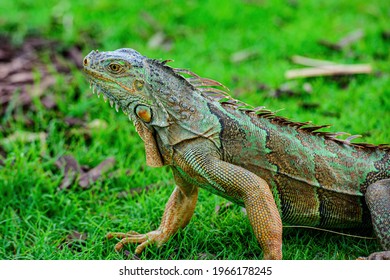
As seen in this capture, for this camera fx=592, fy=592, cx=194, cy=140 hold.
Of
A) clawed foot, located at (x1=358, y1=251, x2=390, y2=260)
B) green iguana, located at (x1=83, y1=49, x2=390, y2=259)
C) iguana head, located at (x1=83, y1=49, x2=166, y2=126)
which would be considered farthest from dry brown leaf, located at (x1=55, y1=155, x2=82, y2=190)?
clawed foot, located at (x1=358, y1=251, x2=390, y2=260)

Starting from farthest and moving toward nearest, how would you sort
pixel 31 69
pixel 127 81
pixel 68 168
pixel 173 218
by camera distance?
pixel 31 69, pixel 68 168, pixel 173 218, pixel 127 81

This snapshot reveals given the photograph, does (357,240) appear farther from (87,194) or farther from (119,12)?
(119,12)

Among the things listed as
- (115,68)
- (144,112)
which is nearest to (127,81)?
(115,68)

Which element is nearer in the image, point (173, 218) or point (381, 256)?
point (381, 256)

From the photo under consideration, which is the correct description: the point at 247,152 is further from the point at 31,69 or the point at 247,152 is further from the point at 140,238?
the point at 31,69

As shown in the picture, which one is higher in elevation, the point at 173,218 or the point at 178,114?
the point at 178,114

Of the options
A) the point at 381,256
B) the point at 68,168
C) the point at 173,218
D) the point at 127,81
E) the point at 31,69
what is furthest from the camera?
the point at 31,69
